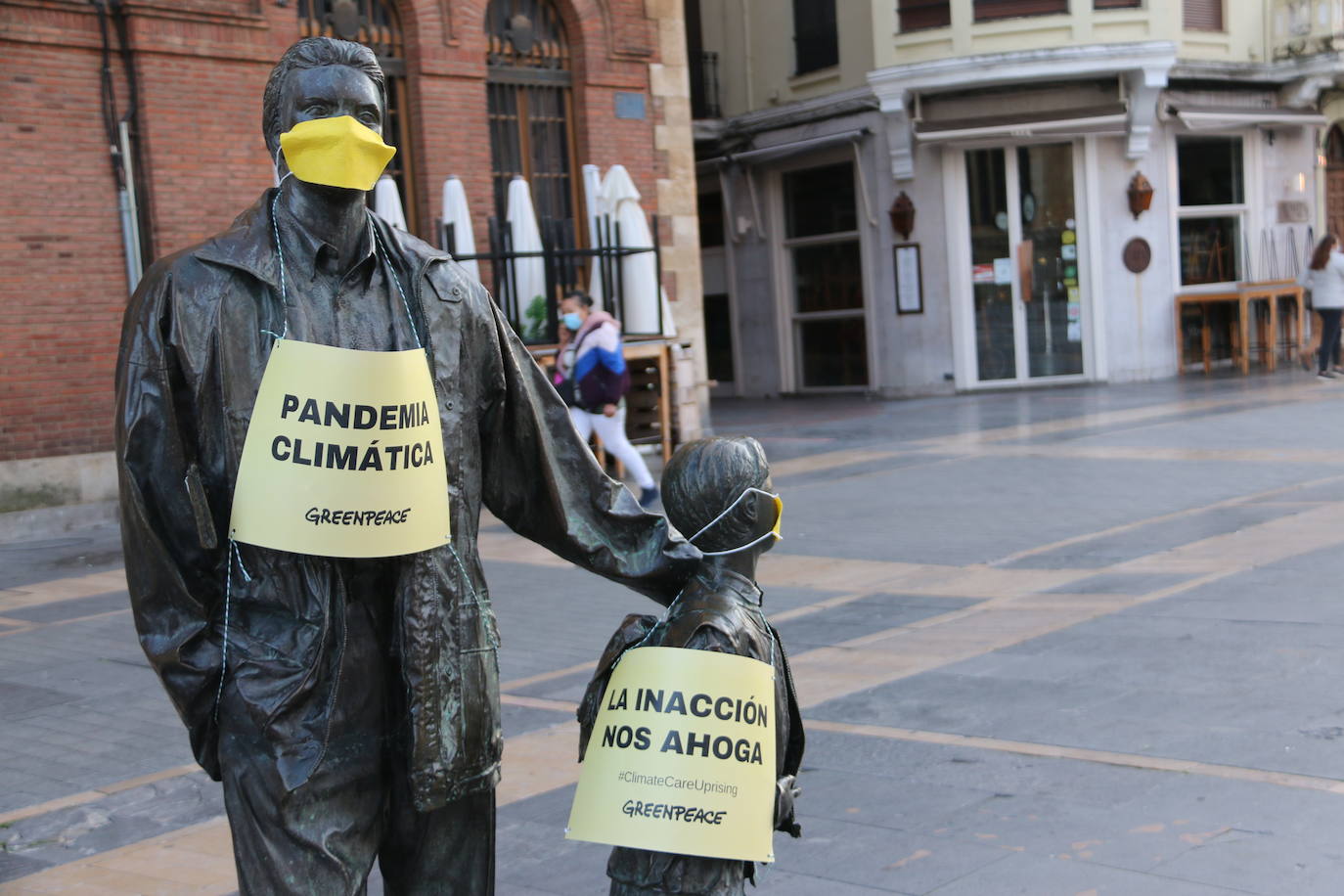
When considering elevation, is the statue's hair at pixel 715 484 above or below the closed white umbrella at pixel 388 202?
below

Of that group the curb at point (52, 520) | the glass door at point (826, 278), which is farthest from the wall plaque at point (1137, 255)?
the curb at point (52, 520)

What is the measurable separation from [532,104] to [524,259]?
2.36 meters

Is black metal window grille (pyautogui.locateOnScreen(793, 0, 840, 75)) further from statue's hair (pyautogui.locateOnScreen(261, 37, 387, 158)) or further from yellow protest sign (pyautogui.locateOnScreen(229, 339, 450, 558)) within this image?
yellow protest sign (pyautogui.locateOnScreen(229, 339, 450, 558))

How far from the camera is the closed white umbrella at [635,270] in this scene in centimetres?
1462

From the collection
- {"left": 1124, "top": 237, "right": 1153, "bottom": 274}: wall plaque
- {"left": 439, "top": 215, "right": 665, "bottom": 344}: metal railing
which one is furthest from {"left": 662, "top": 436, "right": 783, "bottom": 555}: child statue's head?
{"left": 1124, "top": 237, "right": 1153, "bottom": 274}: wall plaque

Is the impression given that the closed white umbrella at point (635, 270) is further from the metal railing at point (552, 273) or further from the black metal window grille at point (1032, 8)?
the black metal window grille at point (1032, 8)

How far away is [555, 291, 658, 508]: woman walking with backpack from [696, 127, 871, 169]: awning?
1194 centimetres

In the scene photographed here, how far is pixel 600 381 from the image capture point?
39.1 feet

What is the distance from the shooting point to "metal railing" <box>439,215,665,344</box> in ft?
46.4

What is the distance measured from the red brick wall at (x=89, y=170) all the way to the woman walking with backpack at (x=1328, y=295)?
14409mm

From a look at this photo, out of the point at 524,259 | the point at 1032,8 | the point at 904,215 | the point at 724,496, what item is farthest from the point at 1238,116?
the point at 724,496

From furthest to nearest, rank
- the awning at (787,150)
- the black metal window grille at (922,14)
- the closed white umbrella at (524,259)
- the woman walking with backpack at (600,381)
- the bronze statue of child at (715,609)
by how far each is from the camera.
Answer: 1. the awning at (787,150)
2. the black metal window grille at (922,14)
3. the closed white umbrella at (524,259)
4. the woman walking with backpack at (600,381)
5. the bronze statue of child at (715,609)

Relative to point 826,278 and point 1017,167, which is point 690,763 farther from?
point 826,278

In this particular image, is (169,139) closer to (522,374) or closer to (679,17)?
(679,17)
